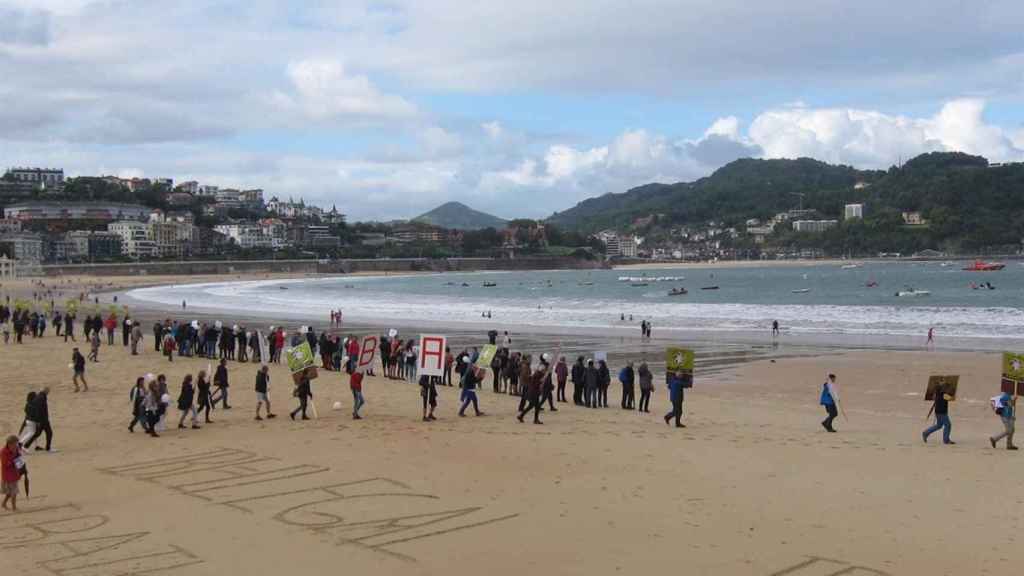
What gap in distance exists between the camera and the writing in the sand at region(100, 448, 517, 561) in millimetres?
8906

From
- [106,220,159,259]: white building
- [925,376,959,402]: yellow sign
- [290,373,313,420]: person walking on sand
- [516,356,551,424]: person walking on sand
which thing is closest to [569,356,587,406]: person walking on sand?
[516,356,551,424]: person walking on sand

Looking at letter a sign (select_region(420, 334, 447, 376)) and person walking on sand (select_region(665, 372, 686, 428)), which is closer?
letter a sign (select_region(420, 334, 447, 376))

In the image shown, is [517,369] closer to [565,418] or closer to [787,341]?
[565,418]

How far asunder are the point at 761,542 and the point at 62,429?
12165mm

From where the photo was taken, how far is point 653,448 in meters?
13.4

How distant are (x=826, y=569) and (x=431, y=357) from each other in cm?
864

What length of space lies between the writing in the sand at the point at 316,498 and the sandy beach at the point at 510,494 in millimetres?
40

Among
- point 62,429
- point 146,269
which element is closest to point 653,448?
point 62,429

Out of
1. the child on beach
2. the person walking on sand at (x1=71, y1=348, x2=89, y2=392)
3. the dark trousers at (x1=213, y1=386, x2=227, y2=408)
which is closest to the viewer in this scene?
the child on beach

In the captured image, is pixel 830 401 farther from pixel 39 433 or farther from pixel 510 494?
pixel 39 433

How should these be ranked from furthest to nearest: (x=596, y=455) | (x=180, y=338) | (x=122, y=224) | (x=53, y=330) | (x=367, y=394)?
(x=122, y=224)
(x=53, y=330)
(x=180, y=338)
(x=367, y=394)
(x=596, y=455)

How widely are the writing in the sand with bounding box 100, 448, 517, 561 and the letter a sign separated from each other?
3.49 meters

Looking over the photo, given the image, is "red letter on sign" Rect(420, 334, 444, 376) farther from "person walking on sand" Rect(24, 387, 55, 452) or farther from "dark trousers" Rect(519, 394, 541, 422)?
"person walking on sand" Rect(24, 387, 55, 452)

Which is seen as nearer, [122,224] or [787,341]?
[787,341]
